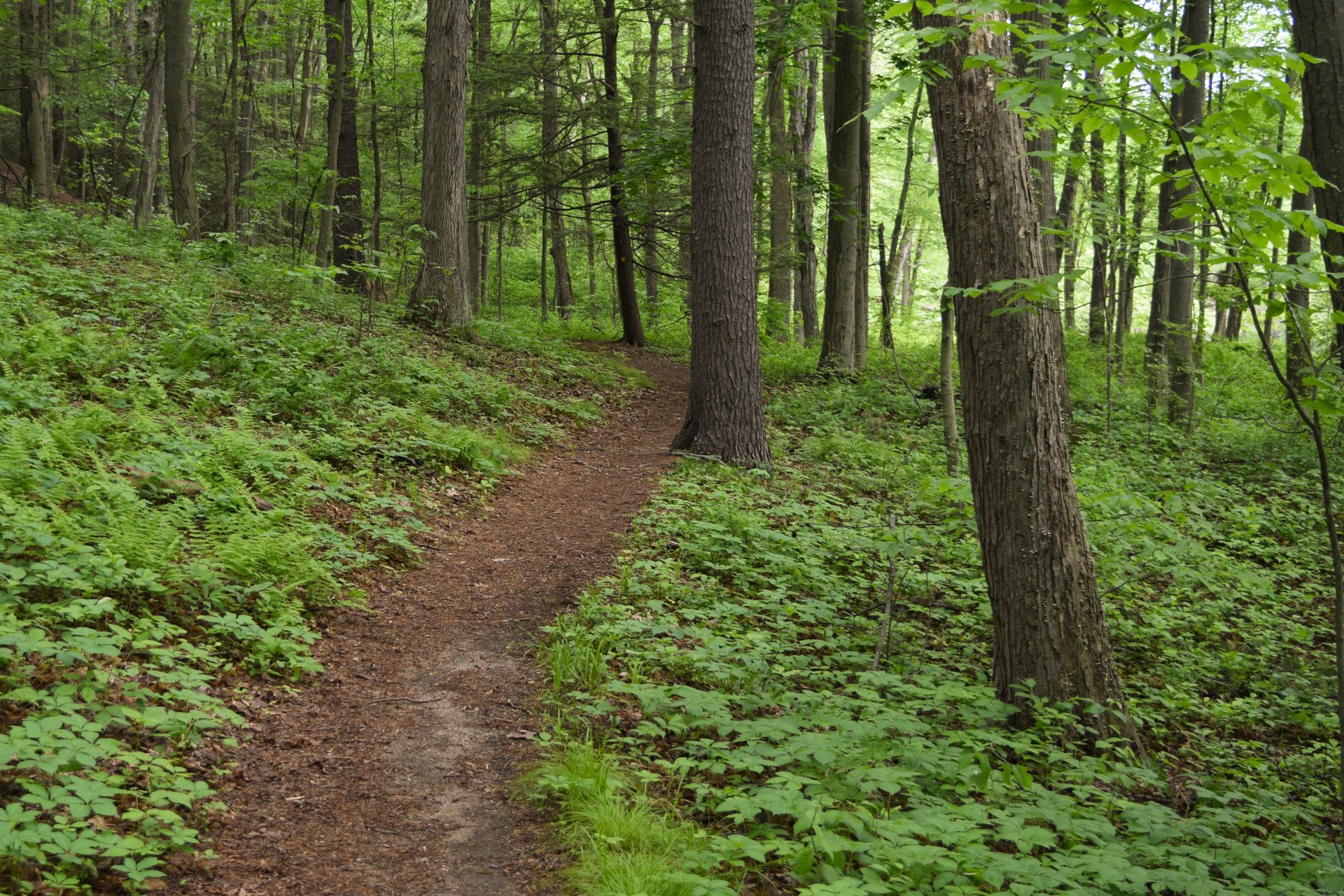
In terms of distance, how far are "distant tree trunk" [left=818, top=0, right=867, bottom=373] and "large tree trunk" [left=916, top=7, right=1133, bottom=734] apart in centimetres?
986

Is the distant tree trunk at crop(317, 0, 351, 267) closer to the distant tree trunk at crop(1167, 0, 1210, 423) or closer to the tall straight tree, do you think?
the tall straight tree

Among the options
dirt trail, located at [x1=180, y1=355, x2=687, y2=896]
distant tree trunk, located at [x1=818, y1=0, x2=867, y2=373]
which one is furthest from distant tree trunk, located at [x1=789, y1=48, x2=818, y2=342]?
dirt trail, located at [x1=180, y1=355, x2=687, y2=896]

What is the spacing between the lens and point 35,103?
1532cm

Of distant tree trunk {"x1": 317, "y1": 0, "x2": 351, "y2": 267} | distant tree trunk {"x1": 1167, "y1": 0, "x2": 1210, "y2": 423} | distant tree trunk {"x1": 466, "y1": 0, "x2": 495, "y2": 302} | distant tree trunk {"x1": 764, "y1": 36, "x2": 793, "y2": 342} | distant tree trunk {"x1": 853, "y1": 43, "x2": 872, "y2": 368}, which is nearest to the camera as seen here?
distant tree trunk {"x1": 1167, "y1": 0, "x2": 1210, "y2": 423}

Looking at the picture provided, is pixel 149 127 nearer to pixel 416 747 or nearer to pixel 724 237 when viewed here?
pixel 724 237

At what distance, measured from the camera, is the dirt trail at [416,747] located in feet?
10.3

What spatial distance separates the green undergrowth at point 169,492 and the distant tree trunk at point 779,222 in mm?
7518

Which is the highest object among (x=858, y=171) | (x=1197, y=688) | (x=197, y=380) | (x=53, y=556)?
(x=858, y=171)

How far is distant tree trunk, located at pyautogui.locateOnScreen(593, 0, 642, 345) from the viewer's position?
49.4ft

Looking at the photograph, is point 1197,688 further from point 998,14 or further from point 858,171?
point 858,171

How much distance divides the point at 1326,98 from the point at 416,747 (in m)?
6.71

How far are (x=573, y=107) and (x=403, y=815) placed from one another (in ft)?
47.2

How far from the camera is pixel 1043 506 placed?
4.45m

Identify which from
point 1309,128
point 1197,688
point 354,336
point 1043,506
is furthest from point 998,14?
point 354,336
